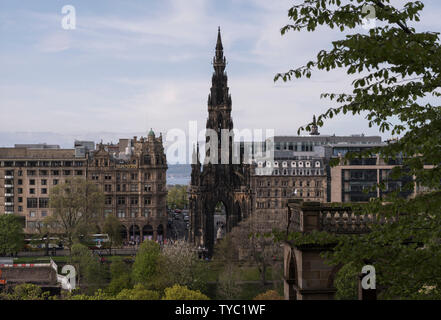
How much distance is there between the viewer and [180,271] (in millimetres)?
69875

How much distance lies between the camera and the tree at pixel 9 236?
9975 cm

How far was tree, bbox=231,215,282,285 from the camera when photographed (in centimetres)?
8144

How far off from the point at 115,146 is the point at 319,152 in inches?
1982

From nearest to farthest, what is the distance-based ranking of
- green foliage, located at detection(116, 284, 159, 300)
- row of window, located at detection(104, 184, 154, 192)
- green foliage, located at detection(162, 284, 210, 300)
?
1. green foliage, located at detection(162, 284, 210, 300)
2. green foliage, located at detection(116, 284, 159, 300)
3. row of window, located at detection(104, 184, 154, 192)

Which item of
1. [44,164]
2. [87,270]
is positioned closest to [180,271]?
[87,270]

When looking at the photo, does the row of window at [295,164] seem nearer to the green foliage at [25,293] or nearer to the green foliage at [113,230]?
the green foliage at [113,230]

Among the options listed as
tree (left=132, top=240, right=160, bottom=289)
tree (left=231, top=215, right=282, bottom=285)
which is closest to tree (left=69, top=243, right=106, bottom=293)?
tree (left=132, top=240, right=160, bottom=289)

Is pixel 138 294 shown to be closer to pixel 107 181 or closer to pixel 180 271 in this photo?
pixel 180 271

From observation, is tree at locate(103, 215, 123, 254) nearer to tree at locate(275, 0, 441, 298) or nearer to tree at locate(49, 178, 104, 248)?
tree at locate(49, 178, 104, 248)

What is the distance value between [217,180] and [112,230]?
22090 millimetres

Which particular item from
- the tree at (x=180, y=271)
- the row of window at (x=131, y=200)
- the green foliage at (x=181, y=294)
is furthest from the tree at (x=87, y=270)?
the row of window at (x=131, y=200)

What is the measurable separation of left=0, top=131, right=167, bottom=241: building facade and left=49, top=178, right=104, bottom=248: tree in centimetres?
1860

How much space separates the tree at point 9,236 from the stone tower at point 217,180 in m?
31.4

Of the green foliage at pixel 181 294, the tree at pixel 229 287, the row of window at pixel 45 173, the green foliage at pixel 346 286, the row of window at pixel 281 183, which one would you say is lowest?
the tree at pixel 229 287
